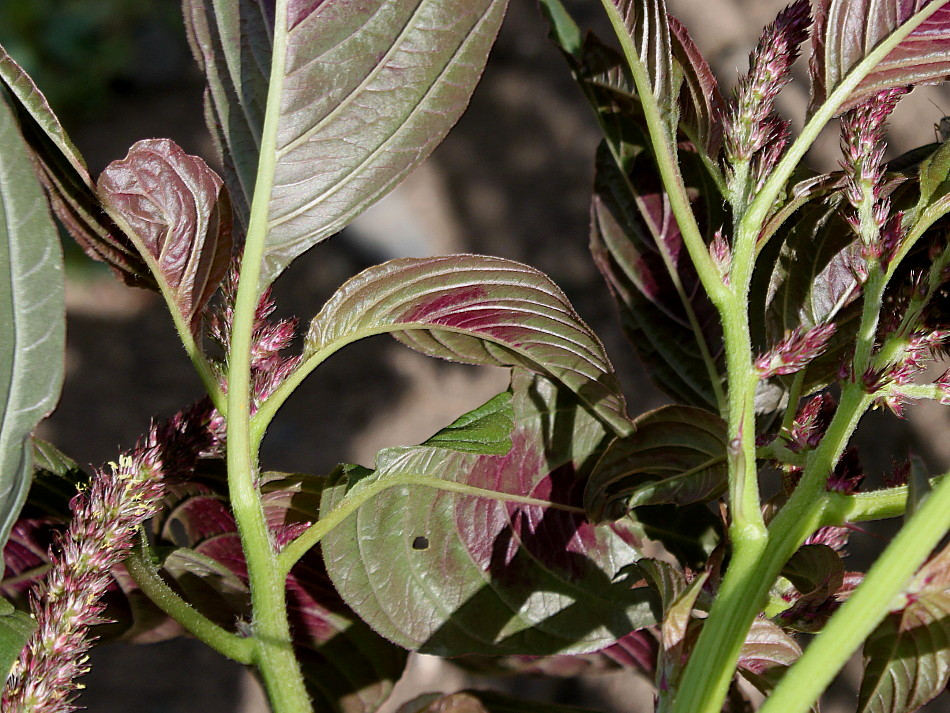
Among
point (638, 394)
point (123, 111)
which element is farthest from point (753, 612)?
point (123, 111)

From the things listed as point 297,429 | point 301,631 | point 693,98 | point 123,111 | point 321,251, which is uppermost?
point 123,111

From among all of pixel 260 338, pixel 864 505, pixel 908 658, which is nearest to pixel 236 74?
pixel 260 338

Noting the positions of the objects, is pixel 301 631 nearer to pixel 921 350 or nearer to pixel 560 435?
pixel 560 435

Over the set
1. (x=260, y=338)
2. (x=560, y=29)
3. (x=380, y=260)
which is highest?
Result: (x=380, y=260)

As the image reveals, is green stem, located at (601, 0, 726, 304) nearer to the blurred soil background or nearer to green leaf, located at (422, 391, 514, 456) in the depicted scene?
green leaf, located at (422, 391, 514, 456)

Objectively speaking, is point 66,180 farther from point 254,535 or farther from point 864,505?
point 864,505

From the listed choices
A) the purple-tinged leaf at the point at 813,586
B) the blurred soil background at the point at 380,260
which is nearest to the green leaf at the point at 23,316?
the purple-tinged leaf at the point at 813,586
